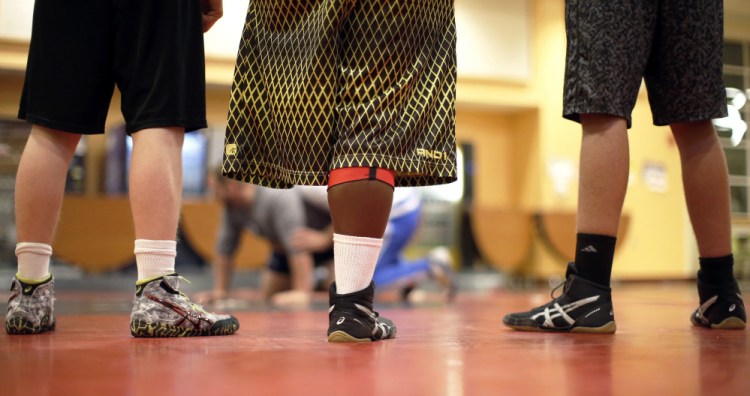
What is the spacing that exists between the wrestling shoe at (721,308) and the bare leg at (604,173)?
312mm

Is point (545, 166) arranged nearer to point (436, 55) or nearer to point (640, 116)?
point (640, 116)

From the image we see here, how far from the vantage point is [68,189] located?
761 cm

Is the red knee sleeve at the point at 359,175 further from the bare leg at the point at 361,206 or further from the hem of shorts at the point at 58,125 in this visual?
the hem of shorts at the point at 58,125

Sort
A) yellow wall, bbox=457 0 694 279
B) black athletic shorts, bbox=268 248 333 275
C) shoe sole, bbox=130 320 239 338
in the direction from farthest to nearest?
yellow wall, bbox=457 0 694 279, black athletic shorts, bbox=268 248 333 275, shoe sole, bbox=130 320 239 338

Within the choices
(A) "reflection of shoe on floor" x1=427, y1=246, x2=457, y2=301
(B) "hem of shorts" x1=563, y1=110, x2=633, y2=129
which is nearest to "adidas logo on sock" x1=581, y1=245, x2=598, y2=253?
(B) "hem of shorts" x1=563, y1=110, x2=633, y2=129

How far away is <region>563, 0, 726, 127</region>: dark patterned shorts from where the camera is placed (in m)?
1.64

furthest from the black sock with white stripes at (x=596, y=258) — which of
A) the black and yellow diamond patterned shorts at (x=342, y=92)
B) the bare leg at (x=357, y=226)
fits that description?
the bare leg at (x=357, y=226)

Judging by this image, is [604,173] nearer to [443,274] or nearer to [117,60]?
[117,60]

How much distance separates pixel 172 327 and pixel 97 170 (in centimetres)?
679

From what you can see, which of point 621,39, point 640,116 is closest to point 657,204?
point 640,116

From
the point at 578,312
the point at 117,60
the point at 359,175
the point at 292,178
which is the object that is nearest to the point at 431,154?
the point at 359,175

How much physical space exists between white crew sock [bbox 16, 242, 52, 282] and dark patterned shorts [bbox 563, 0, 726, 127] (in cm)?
122

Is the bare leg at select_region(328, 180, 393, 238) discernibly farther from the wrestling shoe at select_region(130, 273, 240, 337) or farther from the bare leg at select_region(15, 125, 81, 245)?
the bare leg at select_region(15, 125, 81, 245)

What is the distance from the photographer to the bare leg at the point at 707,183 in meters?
1.78
